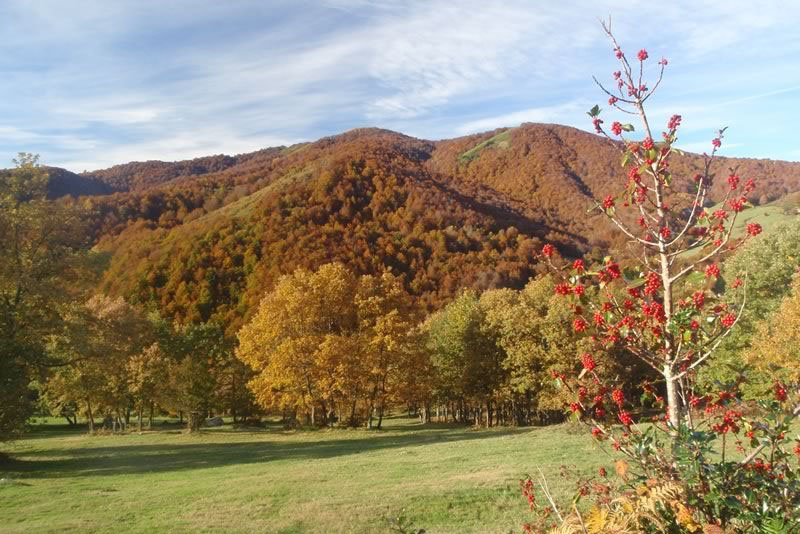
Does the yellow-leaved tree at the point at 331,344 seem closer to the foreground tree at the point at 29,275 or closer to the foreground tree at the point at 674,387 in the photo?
the foreground tree at the point at 29,275

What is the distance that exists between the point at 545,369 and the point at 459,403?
13989mm

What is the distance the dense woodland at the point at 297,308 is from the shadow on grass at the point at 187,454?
3.31 m

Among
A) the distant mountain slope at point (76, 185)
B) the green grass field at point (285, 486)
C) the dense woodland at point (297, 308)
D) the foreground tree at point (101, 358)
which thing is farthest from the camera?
the distant mountain slope at point (76, 185)

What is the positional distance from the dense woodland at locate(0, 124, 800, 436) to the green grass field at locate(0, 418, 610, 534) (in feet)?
14.6

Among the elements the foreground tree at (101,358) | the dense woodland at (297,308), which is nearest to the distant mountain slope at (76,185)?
the dense woodland at (297,308)

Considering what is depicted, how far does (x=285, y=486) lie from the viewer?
1622 cm

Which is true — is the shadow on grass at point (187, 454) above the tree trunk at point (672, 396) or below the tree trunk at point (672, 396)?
below

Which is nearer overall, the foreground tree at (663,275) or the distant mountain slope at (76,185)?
the foreground tree at (663,275)

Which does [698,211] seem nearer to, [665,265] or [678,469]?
[665,265]

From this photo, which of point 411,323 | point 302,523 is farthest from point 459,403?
point 302,523

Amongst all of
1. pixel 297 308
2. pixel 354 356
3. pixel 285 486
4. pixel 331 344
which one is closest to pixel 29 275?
pixel 285 486

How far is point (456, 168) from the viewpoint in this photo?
19488 cm

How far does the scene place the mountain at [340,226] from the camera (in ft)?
289

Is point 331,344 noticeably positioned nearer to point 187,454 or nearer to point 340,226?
point 187,454
